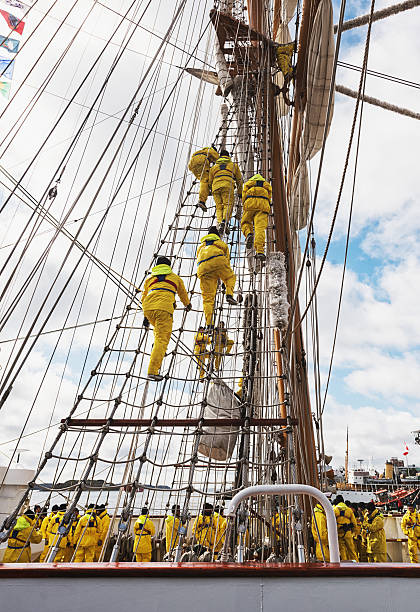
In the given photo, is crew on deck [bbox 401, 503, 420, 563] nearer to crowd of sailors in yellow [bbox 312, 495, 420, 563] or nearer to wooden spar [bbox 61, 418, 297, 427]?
crowd of sailors in yellow [bbox 312, 495, 420, 563]

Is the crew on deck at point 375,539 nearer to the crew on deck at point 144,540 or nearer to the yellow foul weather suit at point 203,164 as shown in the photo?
the crew on deck at point 144,540

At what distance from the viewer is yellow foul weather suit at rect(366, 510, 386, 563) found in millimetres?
5844

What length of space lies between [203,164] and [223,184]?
102 cm

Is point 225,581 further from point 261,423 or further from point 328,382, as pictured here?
point 328,382

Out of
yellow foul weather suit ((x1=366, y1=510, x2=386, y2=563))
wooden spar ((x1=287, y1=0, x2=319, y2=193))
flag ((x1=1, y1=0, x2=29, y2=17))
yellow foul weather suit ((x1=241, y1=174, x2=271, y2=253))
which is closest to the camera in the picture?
yellow foul weather suit ((x1=241, y1=174, x2=271, y2=253))

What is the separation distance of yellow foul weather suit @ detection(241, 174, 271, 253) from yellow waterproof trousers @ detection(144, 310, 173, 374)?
5.67 feet

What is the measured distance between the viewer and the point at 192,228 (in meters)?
6.80

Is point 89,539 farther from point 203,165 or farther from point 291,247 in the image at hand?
point 203,165

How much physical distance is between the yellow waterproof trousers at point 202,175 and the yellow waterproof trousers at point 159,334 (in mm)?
3037

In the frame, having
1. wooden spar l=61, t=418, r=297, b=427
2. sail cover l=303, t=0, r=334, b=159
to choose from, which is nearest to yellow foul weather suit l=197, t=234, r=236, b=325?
wooden spar l=61, t=418, r=297, b=427

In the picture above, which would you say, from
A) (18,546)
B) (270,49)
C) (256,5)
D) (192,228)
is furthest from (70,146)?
(256,5)

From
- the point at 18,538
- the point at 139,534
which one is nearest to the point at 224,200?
the point at 139,534

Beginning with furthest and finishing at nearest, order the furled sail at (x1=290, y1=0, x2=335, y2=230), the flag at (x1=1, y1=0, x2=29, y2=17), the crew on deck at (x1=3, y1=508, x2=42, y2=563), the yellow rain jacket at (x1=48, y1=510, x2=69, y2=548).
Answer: the flag at (x1=1, y1=0, x2=29, y2=17)
the furled sail at (x1=290, y1=0, x2=335, y2=230)
the yellow rain jacket at (x1=48, y1=510, x2=69, y2=548)
the crew on deck at (x1=3, y1=508, x2=42, y2=563)

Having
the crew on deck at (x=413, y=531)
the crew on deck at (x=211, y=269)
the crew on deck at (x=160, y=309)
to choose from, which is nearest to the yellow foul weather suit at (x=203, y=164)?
the crew on deck at (x=211, y=269)
